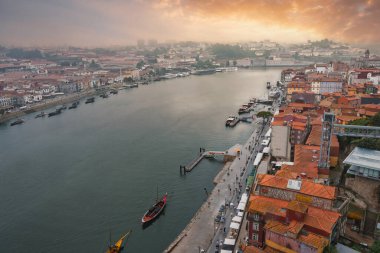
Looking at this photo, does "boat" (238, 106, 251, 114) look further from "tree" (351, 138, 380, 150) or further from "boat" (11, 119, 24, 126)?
"boat" (11, 119, 24, 126)

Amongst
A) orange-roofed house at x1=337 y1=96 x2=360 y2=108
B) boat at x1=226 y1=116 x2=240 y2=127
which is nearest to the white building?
boat at x1=226 y1=116 x2=240 y2=127

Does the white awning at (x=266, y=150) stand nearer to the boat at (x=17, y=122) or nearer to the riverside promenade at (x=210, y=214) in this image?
the riverside promenade at (x=210, y=214)

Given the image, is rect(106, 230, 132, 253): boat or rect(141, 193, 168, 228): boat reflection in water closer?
rect(106, 230, 132, 253): boat

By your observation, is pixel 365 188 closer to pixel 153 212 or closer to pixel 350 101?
pixel 153 212

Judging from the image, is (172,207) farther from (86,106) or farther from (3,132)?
(86,106)

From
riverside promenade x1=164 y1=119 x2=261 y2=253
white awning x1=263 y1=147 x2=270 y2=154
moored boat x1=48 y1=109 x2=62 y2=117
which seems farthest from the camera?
moored boat x1=48 y1=109 x2=62 y2=117

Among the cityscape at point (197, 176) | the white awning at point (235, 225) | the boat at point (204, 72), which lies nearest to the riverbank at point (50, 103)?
the cityscape at point (197, 176)
